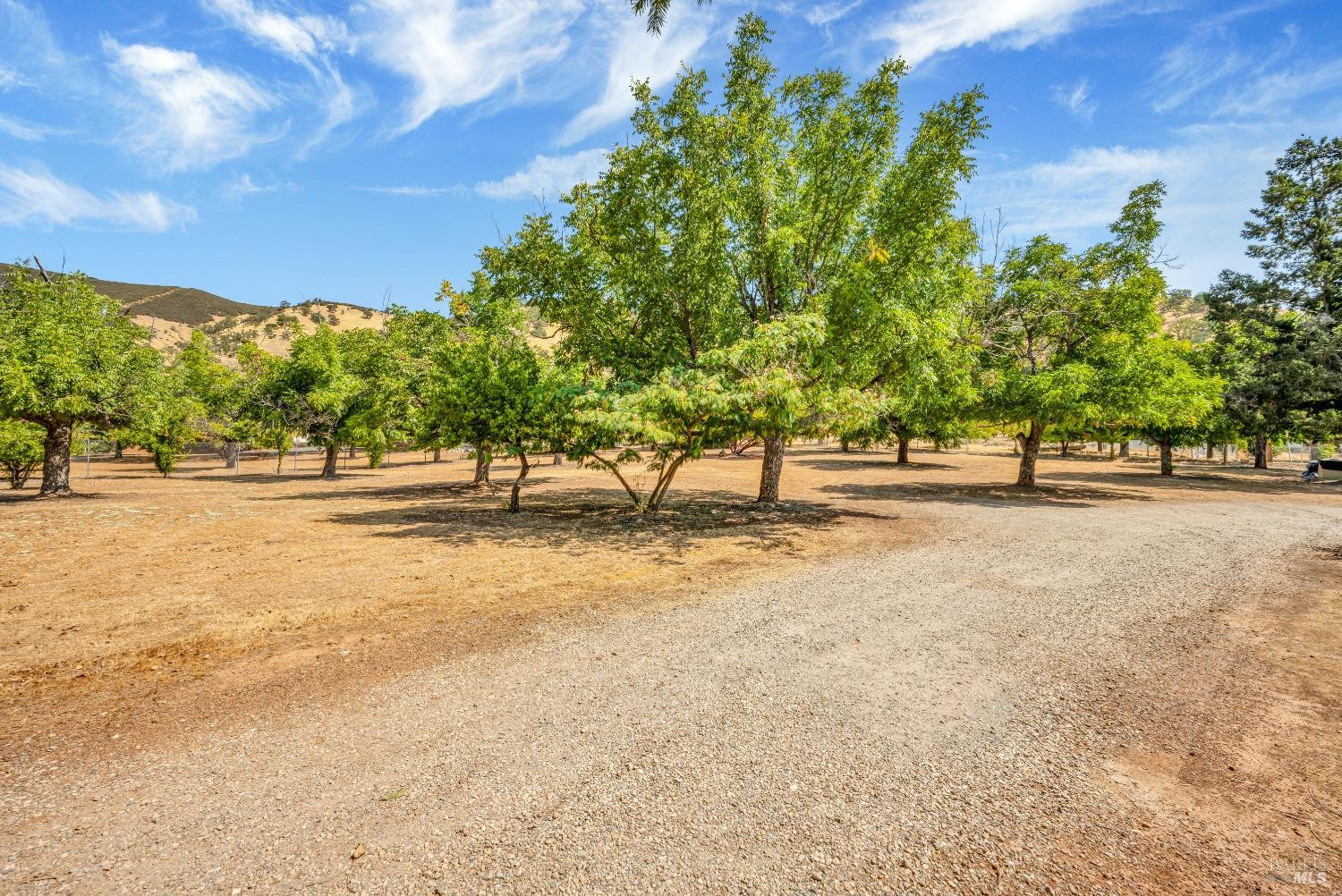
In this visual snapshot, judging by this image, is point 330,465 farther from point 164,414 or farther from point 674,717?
point 674,717

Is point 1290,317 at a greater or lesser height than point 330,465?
greater

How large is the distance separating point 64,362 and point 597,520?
16.1 m

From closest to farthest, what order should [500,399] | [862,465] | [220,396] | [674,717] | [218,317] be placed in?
[674,717] → [500,399] → [220,396] → [862,465] → [218,317]

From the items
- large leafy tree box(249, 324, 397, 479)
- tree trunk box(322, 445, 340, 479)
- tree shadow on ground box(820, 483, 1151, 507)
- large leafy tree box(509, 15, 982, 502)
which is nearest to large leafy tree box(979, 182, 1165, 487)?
tree shadow on ground box(820, 483, 1151, 507)

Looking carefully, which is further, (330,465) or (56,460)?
(330,465)

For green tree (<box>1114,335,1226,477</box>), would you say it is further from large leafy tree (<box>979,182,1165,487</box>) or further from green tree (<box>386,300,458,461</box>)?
green tree (<box>386,300,458,461</box>)

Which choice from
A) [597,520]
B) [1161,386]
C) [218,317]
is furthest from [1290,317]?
[218,317]

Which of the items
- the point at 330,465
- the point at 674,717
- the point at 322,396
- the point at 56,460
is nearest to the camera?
the point at 674,717

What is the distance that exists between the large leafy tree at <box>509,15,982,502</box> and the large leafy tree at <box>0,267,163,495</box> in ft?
45.0

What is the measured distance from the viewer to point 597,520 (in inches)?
570

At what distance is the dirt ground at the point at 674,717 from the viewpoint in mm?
2941

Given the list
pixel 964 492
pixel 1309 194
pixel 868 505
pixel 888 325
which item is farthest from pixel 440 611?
pixel 1309 194

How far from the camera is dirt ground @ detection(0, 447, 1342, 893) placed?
9.65 feet

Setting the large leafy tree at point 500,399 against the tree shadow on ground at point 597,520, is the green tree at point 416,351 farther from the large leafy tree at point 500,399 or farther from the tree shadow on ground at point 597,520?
the large leafy tree at point 500,399
